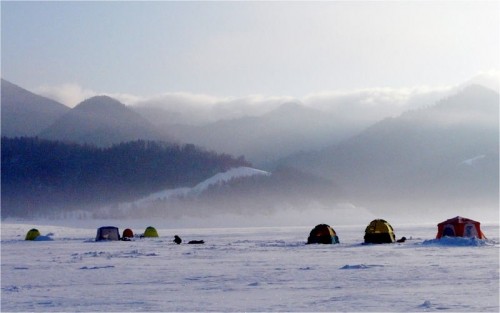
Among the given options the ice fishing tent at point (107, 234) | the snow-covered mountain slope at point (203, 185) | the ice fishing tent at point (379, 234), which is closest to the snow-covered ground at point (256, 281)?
the ice fishing tent at point (379, 234)

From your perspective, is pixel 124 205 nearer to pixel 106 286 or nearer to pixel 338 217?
pixel 338 217

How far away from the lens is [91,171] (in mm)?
186375

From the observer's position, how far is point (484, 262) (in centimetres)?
3288

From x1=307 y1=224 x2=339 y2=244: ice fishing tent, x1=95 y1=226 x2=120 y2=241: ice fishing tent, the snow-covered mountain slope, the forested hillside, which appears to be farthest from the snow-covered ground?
the forested hillside

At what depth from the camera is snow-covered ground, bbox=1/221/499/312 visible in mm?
20781

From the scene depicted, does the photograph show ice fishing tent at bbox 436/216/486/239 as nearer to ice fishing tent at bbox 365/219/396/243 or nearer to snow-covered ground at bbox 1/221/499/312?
ice fishing tent at bbox 365/219/396/243

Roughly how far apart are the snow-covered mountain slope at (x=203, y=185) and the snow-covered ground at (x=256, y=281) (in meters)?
129

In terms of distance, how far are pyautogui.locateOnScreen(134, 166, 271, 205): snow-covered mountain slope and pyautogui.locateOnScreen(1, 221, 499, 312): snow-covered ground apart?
424 ft

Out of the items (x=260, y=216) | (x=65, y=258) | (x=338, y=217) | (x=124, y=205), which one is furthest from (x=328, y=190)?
(x=65, y=258)

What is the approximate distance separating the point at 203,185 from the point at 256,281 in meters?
151

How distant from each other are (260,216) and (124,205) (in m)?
30.9

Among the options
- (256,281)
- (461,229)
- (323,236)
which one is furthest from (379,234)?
(256,281)

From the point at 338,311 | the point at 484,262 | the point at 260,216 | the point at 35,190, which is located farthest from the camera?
the point at 35,190

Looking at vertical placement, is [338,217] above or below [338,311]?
above
